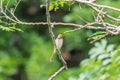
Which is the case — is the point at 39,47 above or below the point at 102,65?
below

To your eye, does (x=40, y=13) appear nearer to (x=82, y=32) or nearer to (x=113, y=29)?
(x=82, y=32)

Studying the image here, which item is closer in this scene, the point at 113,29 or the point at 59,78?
the point at 113,29

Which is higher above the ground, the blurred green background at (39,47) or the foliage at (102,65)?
the foliage at (102,65)

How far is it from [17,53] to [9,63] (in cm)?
42

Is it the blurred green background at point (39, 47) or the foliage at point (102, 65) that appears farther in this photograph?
the blurred green background at point (39, 47)

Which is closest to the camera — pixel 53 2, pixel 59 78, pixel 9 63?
pixel 53 2

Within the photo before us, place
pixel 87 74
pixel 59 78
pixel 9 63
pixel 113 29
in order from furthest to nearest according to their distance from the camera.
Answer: pixel 9 63 < pixel 59 78 < pixel 87 74 < pixel 113 29

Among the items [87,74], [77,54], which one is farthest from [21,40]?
[87,74]

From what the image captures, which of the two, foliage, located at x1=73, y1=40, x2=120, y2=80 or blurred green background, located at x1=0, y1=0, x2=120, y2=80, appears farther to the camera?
blurred green background, located at x1=0, y1=0, x2=120, y2=80

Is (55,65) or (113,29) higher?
(113,29)

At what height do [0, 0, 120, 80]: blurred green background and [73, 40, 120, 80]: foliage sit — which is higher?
[73, 40, 120, 80]: foliage

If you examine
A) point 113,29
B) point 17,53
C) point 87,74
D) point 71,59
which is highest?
point 113,29

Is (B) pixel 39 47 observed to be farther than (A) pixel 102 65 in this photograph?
Yes

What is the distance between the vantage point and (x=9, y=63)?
4188 mm
